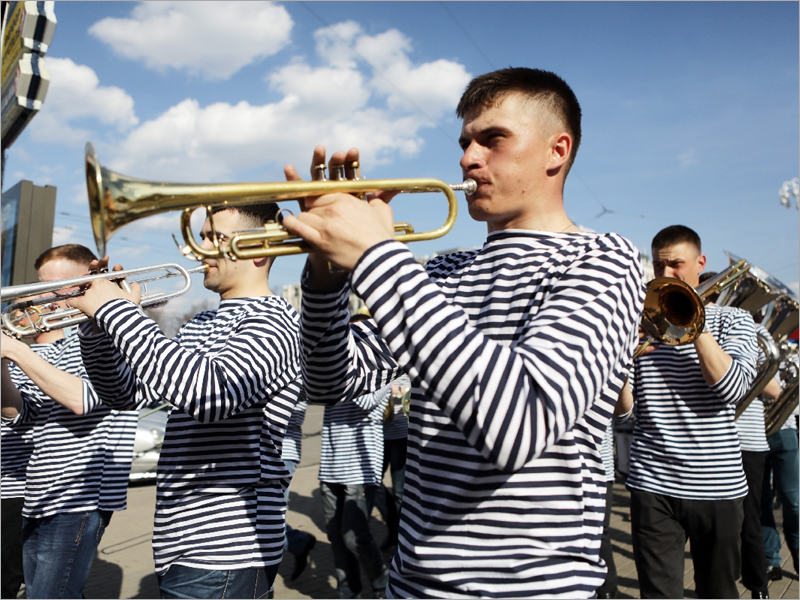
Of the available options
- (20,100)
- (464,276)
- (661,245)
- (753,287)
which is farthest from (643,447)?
(20,100)

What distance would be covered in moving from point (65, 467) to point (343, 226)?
9.92 ft

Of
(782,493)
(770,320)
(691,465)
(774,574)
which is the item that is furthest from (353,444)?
(770,320)

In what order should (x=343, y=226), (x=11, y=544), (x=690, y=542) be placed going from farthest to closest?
(x=11, y=544), (x=690, y=542), (x=343, y=226)

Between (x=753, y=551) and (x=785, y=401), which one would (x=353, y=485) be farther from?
(x=785, y=401)

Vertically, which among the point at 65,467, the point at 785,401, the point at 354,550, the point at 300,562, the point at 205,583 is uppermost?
the point at 785,401

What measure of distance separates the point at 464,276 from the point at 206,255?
71 centimetres

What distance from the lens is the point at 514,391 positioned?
1317 mm

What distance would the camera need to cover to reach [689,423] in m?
3.83

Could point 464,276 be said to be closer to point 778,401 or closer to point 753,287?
point 753,287

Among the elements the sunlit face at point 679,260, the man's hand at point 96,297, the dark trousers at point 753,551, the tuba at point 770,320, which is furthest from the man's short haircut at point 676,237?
the man's hand at point 96,297

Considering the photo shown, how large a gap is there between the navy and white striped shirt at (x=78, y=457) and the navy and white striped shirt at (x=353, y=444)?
7.08ft

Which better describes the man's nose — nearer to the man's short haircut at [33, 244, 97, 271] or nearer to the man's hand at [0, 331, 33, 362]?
the man's hand at [0, 331, 33, 362]

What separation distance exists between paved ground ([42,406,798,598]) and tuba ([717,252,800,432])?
60.1 inches

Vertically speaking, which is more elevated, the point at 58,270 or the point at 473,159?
the point at 58,270
